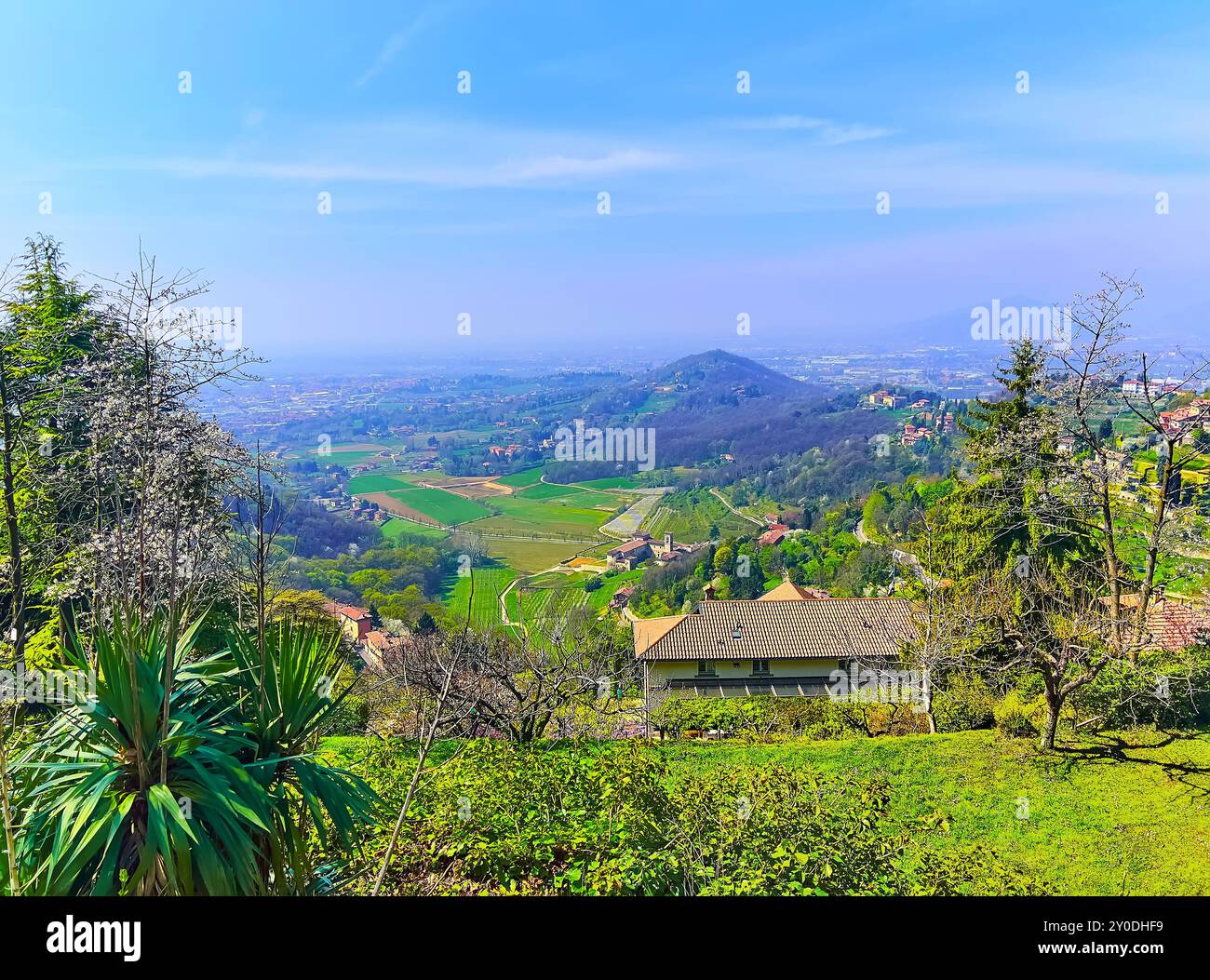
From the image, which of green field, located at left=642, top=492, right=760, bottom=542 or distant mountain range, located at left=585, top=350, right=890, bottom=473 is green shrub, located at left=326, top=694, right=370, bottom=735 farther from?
distant mountain range, located at left=585, top=350, right=890, bottom=473

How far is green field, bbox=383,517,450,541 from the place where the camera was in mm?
36250

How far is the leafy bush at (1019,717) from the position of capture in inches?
319

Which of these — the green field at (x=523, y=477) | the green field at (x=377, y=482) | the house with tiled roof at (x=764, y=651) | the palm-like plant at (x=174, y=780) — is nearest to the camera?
the palm-like plant at (x=174, y=780)

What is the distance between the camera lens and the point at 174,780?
261cm

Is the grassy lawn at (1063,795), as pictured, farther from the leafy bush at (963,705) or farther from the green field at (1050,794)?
the leafy bush at (963,705)

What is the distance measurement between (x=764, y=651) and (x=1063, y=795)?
38.7 feet

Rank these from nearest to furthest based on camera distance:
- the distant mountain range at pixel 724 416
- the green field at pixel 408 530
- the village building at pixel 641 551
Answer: the green field at pixel 408 530
the village building at pixel 641 551
the distant mountain range at pixel 724 416

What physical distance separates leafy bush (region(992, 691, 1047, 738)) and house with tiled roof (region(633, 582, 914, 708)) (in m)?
8.88

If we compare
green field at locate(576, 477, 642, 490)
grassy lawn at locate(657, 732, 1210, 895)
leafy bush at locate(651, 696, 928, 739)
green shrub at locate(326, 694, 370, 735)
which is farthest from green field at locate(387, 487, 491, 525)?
grassy lawn at locate(657, 732, 1210, 895)

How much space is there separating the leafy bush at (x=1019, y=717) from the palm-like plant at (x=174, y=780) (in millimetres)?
7581

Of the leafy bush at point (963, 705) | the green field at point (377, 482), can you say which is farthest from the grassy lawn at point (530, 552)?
the leafy bush at point (963, 705)

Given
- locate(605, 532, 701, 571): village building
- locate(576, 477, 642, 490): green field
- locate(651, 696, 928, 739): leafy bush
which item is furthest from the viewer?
locate(576, 477, 642, 490): green field

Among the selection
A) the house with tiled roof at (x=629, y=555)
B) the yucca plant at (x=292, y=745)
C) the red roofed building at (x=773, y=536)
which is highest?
the yucca plant at (x=292, y=745)
